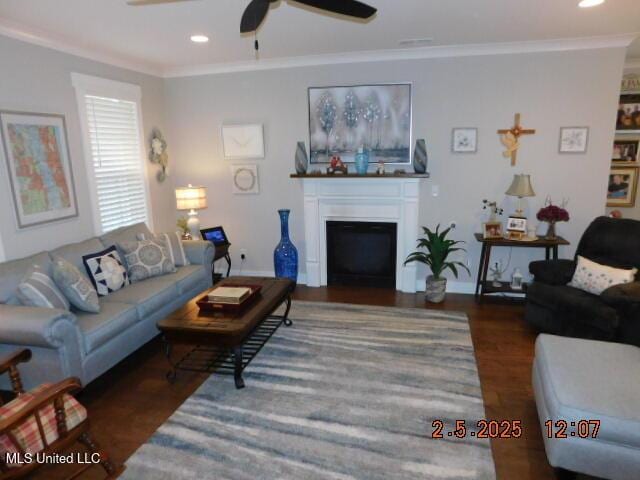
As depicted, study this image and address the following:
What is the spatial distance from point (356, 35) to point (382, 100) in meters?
0.91

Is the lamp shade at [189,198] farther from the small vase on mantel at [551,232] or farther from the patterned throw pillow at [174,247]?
the small vase on mantel at [551,232]

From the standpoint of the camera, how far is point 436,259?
4359mm

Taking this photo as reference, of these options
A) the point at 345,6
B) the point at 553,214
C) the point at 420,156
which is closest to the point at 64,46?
the point at 345,6

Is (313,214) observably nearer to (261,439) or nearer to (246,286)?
(246,286)

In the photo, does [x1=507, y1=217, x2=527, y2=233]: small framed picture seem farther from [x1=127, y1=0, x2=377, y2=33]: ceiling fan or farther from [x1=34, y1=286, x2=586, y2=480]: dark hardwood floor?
[x1=127, y1=0, x2=377, y2=33]: ceiling fan

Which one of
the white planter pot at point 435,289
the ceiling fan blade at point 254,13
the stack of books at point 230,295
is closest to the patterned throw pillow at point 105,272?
the stack of books at point 230,295

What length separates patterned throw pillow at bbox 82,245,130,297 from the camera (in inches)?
134

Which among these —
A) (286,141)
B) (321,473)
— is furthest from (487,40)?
(321,473)

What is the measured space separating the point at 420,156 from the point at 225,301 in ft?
8.51

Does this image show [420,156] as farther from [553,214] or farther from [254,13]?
[254,13]

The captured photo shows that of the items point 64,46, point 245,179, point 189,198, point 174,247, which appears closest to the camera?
point 64,46

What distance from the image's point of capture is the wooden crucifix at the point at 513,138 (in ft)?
13.9

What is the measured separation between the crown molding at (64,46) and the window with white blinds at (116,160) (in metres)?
0.37

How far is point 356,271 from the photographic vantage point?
16.4ft
